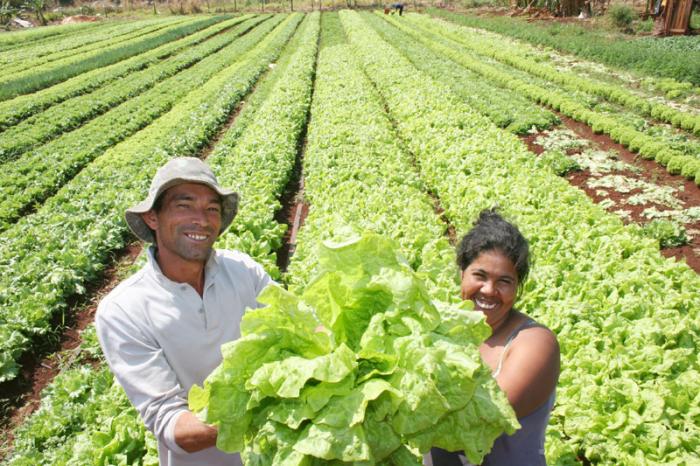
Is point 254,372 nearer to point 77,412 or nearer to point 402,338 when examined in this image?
point 402,338

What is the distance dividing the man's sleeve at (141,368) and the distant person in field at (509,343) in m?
1.54

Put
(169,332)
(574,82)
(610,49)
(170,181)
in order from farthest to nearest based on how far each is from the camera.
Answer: (610,49)
(574,82)
(170,181)
(169,332)

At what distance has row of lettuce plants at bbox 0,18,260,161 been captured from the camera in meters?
17.2

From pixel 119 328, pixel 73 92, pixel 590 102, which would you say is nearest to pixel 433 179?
pixel 119 328

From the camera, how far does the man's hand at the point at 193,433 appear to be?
2.30 metres

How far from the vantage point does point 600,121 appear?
581 inches

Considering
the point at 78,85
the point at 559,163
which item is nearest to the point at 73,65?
the point at 78,85

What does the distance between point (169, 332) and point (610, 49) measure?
2976cm

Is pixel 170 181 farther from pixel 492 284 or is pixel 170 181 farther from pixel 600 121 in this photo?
pixel 600 121

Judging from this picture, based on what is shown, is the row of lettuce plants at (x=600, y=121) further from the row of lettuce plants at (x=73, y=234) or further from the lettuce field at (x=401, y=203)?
the row of lettuce plants at (x=73, y=234)

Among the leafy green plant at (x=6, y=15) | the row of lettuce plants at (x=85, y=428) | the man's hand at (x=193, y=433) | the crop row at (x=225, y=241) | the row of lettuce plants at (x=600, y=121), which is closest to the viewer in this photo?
the man's hand at (x=193, y=433)

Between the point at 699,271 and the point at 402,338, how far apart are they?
8169 millimetres

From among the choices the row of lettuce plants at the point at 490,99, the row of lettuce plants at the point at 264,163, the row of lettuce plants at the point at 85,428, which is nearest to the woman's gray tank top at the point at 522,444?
the row of lettuce plants at the point at 85,428

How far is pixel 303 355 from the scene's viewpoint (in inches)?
84.1
